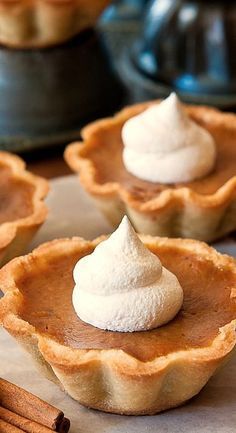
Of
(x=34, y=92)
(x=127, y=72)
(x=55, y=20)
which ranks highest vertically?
(x=55, y=20)

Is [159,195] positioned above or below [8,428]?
below

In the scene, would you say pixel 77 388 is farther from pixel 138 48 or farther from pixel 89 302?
pixel 138 48

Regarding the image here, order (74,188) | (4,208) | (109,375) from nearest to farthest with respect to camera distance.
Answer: (109,375) → (4,208) → (74,188)

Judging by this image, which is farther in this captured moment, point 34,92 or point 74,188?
point 34,92

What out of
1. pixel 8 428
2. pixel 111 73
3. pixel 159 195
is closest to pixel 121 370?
pixel 8 428

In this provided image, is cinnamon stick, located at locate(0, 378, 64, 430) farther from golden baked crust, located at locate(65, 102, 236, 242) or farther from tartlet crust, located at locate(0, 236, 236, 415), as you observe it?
golden baked crust, located at locate(65, 102, 236, 242)

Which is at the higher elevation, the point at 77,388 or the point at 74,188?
the point at 77,388

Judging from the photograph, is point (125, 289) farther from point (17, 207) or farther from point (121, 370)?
point (17, 207)

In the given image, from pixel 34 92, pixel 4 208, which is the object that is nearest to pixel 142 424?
pixel 4 208
